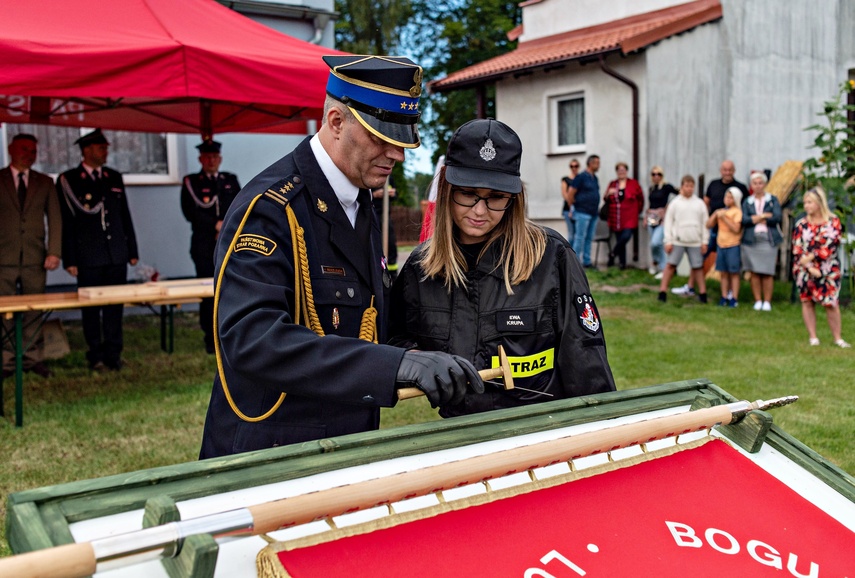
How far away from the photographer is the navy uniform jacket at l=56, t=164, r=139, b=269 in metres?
7.31

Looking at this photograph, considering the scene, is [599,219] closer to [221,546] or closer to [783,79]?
[783,79]

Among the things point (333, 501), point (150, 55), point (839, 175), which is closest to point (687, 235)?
point (839, 175)

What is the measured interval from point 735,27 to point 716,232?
5672mm

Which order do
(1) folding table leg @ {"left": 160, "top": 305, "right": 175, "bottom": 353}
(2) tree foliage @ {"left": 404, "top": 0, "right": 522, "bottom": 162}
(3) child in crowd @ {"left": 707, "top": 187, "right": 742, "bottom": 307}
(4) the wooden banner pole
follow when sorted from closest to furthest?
(4) the wooden banner pole → (1) folding table leg @ {"left": 160, "top": 305, "right": 175, "bottom": 353} → (3) child in crowd @ {"left": 707, "top": 187, "right": 742, "bottom": 307} → (2) tree foliage @ {"left": 404, "top": 0, "right": 522, "bottom": 162}

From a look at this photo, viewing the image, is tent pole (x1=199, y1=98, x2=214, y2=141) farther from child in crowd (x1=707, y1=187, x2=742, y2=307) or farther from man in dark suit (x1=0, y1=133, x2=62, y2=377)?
child in crowd (x1=707, y1=187, x2=742, y2=307)

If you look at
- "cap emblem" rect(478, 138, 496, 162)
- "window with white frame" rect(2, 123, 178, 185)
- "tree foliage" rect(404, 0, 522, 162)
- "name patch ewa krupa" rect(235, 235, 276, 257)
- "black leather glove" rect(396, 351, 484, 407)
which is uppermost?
"tree foliage" rect(404, 0, 522, 162)

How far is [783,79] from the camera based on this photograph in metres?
16.3

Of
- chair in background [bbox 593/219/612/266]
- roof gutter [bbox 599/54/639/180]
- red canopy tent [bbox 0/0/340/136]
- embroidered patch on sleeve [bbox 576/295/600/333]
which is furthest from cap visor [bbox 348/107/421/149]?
roof gutter [bbox 599/54/639/180]

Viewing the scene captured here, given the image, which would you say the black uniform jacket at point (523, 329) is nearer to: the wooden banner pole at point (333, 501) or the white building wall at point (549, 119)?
the wooden banner pole at point (333, 501)

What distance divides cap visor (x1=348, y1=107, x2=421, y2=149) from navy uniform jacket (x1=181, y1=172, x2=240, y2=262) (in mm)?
6490

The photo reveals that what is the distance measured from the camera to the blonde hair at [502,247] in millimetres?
2379

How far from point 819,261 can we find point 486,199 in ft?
22.9

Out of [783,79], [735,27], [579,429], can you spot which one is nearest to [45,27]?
[579,429]

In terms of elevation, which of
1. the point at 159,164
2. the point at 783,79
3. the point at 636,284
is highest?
the point at 783,79
